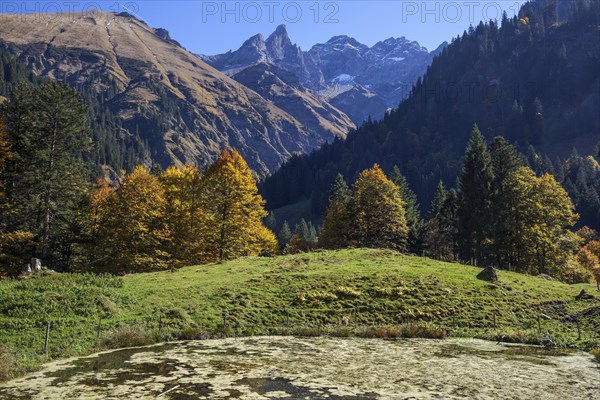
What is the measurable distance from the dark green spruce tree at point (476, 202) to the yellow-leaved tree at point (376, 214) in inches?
437

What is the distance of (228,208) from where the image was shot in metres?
59.6

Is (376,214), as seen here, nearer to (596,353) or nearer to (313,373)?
(596,353)

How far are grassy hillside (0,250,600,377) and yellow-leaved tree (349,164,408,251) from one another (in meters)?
28.6

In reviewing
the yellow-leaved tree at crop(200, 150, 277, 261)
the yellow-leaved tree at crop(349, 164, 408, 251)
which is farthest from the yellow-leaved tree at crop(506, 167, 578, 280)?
the yellow-leaved tree at crop(200, 150, 277, 261)

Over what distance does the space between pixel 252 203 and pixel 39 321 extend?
3535 centimetres

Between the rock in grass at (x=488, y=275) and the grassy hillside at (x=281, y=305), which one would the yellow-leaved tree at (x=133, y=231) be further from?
the rock in grass at (x=488, y=275)

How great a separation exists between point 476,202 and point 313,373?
63953 mm

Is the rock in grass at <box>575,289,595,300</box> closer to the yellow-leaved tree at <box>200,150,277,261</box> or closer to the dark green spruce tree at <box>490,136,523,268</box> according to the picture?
the dark green spruce tree at <box>490,136,523,268</box>

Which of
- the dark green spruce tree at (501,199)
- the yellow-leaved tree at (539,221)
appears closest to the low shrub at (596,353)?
the yellow-leaved tree at (539,221)

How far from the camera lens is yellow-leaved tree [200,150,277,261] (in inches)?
2339

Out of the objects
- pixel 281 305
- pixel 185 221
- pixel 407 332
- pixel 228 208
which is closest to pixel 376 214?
pixel 228 208

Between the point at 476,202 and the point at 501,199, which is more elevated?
the point at 476,202

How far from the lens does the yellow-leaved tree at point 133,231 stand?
181 feet

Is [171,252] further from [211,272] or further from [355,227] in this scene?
[355,227]
